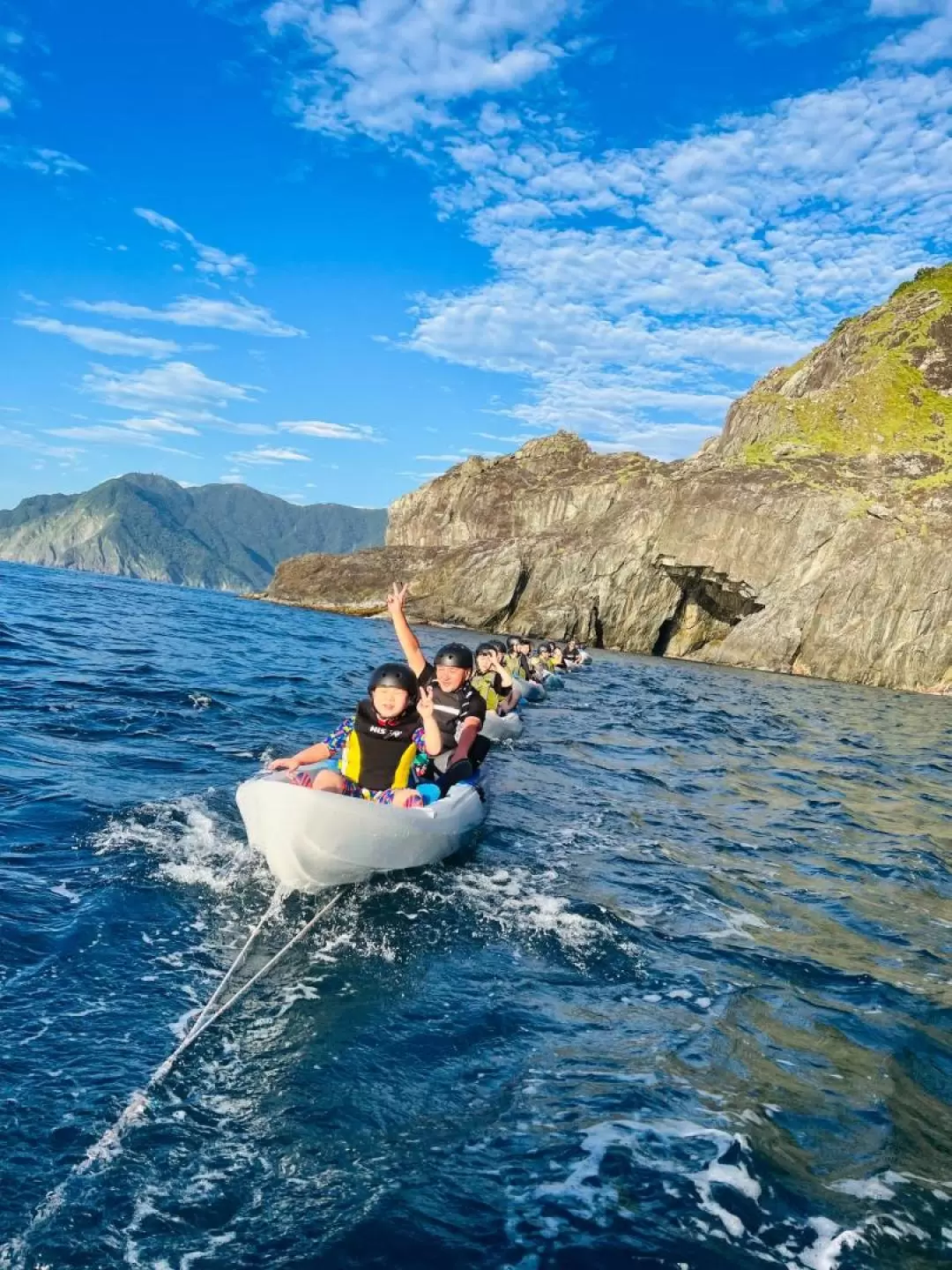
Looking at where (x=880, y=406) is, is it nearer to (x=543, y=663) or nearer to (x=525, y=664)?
(x=543, y=663)

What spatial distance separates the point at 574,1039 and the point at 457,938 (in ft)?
5.69

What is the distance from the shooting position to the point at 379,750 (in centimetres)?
852

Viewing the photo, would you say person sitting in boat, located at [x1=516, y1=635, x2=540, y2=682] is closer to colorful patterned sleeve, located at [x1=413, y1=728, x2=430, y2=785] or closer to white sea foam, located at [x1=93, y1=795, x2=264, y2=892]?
colorful patterned sleeve, located at [x1=413, y1=728, x2=430, y2=785]

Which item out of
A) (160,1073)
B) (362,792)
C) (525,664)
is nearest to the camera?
(160,1073)

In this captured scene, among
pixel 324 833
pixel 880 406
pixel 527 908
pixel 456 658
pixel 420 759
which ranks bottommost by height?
pixel 527 908

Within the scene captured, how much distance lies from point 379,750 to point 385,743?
88 mm

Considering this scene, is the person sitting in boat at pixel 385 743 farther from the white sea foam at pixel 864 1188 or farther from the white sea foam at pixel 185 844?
the white sea foam at pixel 864 1188

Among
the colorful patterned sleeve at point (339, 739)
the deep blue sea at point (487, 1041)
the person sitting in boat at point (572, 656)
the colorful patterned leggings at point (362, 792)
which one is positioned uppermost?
the colorful patterned sleeve at point (339, 739)

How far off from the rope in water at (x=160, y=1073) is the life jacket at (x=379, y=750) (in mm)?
1499

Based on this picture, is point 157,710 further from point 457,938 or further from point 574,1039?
point 574,1039

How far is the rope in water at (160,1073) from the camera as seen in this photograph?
3.37 meters

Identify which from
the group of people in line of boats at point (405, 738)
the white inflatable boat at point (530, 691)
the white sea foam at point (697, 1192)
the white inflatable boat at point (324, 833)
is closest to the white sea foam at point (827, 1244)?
the white sea foam at point (697, 1192)

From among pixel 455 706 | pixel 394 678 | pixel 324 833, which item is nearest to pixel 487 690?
pixel 455 706

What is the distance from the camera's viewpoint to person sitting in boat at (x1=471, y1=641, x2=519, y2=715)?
58.7 ft
